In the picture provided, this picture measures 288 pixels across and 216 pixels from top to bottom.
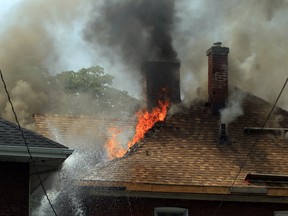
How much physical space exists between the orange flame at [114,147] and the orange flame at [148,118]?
30 centimetres

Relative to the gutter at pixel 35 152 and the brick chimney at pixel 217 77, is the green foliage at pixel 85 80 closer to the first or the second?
the brick chimney at pixel 217 77

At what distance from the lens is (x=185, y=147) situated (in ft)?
57.9

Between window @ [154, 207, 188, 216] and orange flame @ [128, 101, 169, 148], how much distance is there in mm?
2922

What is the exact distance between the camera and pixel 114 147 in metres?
19.0

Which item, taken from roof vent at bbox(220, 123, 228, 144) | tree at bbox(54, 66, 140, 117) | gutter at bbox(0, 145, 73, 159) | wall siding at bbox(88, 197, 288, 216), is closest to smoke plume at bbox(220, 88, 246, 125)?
roof vent at bbox(220, 123, 228, 144)

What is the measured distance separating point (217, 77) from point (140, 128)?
2.61 metres

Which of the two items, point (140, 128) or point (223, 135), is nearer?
point (223, 135)

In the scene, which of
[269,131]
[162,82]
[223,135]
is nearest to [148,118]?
[162,82]

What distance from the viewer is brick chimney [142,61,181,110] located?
2058 centimetres

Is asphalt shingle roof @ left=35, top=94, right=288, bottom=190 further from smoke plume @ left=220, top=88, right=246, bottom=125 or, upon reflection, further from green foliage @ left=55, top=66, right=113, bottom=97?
green foliage @ left=55, top=66, right=113, bottom=97

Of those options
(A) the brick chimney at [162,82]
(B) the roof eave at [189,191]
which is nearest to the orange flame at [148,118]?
(A) the brick chimney at [162,82]

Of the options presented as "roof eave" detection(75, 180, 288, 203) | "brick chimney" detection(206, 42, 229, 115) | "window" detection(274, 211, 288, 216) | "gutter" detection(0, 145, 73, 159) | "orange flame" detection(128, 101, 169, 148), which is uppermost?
"brick chimney" detection(206, 42, 229, 115)

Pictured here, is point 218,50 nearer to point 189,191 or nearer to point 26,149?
point 189,191

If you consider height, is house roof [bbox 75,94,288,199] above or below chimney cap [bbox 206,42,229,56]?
below
